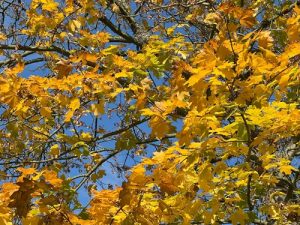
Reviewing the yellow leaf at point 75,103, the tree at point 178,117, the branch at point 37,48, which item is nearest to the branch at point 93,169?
the tree at point 178,117

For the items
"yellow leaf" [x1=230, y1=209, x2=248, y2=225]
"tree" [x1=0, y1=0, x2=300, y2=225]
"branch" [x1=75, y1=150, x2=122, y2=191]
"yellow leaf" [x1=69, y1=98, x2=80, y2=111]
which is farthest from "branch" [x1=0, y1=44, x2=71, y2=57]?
"yellow leaf" [x1=230, y1=209, x2=248, y2=225]

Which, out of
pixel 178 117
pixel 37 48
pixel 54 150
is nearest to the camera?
pixel 178 117

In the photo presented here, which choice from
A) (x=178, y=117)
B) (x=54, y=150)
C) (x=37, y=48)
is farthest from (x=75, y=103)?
(x=37, y=48)

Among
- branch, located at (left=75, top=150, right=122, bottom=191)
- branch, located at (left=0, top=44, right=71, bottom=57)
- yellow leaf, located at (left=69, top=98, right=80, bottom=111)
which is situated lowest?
yellow leaf, located at (left=69, top=98, right=80, bottom=111)

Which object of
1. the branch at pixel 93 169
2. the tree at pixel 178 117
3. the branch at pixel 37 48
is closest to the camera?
the tree at pixel 178 117

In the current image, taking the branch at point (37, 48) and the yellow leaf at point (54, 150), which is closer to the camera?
the yellow leaf at point (54, 150)

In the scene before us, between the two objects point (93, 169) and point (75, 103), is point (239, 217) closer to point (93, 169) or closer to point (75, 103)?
point (75, 103)

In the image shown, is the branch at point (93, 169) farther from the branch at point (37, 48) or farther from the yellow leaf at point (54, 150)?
the branch at point (37, 48)

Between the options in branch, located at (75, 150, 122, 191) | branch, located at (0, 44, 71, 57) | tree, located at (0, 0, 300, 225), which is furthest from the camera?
branch, located at (0, 44, 71, 57)

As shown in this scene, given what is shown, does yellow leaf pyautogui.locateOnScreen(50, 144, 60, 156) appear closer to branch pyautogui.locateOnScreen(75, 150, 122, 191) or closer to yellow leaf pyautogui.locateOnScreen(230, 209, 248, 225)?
branch pyautogui.locateOnScreen(75, 150, 122, 191)

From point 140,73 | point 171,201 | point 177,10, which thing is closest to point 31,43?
point 177,10

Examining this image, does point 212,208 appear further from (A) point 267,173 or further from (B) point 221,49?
(B) point 221,49

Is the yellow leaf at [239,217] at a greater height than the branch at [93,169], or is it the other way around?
the branch at [93,169]

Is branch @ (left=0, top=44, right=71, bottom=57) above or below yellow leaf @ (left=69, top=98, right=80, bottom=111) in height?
above
